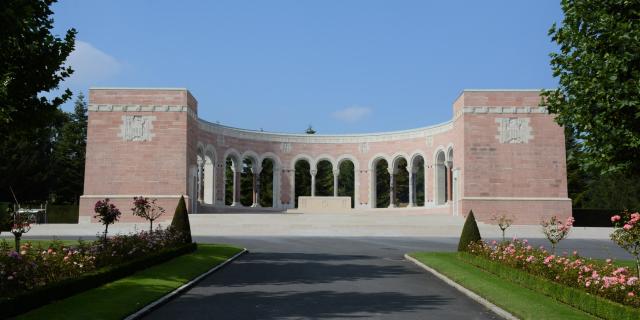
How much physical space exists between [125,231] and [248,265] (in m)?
19.0

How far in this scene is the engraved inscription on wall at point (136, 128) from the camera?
44.7 metres

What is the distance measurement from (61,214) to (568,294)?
45.5 m

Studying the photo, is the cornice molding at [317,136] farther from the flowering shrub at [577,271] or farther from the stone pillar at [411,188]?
the flowering shrub at [577,271]

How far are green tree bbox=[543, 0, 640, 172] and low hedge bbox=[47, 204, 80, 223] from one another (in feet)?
139

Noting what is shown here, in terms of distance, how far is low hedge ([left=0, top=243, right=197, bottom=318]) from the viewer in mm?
10180

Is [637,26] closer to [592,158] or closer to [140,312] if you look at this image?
[592,158]

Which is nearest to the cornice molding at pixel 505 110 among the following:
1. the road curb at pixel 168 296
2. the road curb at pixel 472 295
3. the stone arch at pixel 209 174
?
the stone arch at pixel 209 174

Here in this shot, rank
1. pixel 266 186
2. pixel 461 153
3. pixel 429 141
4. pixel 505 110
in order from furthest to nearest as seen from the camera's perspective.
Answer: pixel 266 186
pixel 429 141
pixel 461 153
pixel 505 110

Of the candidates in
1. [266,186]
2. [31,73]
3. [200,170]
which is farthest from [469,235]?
[266,186]

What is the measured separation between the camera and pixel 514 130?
44438 mm

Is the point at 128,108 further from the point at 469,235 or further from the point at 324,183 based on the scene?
the point at 324,183

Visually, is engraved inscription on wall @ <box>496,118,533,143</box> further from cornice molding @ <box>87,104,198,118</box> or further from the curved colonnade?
cornice molding @ <box>87,104,198,118</box>

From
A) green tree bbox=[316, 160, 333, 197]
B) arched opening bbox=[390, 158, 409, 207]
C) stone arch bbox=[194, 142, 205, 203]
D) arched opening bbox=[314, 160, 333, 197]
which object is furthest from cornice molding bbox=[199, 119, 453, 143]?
arched opening bbox=[390, 158, 409, 207]

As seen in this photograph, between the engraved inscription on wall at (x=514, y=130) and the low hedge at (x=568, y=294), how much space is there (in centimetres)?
2861
